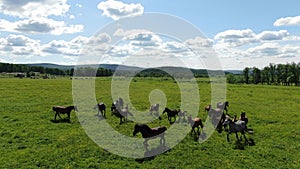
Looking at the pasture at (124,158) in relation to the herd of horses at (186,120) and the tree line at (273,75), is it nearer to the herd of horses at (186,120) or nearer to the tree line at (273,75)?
the herd of horses at (186,120)

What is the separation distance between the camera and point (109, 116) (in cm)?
2630

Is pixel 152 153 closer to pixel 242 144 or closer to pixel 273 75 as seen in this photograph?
pixel 242 144

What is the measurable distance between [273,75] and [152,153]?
135706 millimetres

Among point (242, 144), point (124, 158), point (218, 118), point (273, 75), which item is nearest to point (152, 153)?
point (124, 158)

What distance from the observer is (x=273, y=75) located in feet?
445

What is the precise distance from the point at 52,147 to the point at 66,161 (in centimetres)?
259

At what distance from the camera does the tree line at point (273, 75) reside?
123 meters

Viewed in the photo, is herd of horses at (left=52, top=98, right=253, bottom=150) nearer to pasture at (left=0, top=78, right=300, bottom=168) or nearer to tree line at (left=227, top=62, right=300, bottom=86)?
pasture at (left=0, top=78, right=300, bottom=168)

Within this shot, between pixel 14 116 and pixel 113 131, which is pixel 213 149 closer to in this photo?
pixel 113 131

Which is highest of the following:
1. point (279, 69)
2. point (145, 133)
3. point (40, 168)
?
point (279, 69)

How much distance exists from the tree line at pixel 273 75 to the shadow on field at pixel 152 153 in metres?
123

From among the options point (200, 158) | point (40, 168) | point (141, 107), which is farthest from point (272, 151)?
point (141, 107)

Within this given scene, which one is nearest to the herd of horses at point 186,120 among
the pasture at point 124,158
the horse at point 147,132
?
the horse at point 147,132

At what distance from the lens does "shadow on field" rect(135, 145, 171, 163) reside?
15.1 meters
